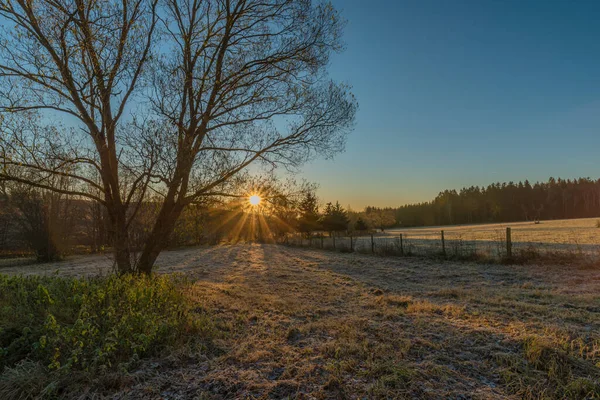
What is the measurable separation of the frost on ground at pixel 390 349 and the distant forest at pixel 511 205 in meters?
70.1

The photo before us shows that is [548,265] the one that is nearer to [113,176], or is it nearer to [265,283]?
[265,283]

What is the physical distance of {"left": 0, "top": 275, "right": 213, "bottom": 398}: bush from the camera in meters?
2.78

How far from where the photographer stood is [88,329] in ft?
10.4

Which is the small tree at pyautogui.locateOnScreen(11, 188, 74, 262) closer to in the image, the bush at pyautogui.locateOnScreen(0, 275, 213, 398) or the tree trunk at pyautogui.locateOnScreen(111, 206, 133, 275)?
the tree trunk at pyautogui.locateOnScreen(111, 206, 133, 275)

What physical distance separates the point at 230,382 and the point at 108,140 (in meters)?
6.66

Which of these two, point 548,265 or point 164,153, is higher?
point 164,153

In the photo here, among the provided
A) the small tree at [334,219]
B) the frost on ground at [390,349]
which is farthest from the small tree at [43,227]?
the small tree at [334,219]

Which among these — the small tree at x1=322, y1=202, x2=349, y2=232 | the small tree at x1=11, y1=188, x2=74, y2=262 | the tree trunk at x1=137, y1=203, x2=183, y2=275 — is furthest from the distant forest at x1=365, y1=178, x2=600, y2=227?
the tree trunk at x1=137, y1=203, x2=183, y2=275

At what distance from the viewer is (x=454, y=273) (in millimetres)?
10023

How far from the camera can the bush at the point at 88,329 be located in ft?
9.11

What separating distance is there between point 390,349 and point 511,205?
92.2 metres

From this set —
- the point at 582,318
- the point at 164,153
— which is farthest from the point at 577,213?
the point at 164,153

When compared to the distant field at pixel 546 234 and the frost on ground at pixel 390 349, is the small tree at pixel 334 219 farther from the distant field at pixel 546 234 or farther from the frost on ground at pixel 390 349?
the frost on ground at pixel 390 349

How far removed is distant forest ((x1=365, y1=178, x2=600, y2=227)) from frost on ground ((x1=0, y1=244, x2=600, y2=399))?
2759 inches
